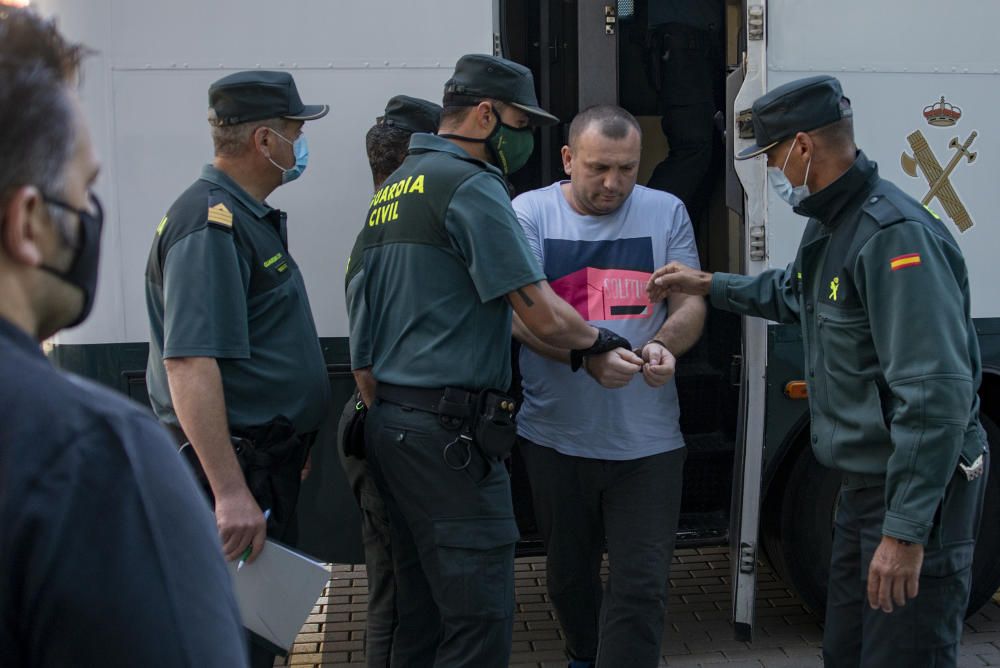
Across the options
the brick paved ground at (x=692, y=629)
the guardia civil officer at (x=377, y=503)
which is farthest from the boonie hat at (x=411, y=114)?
the brick paved ground at (x=692, y=629)

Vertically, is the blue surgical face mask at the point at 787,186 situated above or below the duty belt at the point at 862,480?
above

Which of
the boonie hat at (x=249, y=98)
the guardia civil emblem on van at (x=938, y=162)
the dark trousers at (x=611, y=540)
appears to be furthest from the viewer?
the guardia civil emblem on van at (x=938, y=162)

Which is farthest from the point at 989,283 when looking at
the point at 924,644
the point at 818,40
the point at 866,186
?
the point at 924,644

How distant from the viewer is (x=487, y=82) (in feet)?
8.64

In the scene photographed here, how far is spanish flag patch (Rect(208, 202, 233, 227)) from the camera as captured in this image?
7.88ft

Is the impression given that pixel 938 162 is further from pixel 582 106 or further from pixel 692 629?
pixel 692 629

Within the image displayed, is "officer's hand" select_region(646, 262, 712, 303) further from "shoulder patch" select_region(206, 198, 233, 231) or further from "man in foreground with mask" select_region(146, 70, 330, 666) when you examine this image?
"shoulder patch" select_region(206, 198, 233, 231)

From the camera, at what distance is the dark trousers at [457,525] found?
2.47 m

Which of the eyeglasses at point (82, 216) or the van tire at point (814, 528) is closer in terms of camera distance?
the eyeglasses at point (82, 216)

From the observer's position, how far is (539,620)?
411cm

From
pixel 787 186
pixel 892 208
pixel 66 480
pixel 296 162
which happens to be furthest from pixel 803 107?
pixel 66 480

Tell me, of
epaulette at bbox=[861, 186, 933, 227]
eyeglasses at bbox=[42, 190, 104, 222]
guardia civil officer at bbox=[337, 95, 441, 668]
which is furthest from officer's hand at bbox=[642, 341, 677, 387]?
eyeglasses at bbox=[42, 190, 104, 222]

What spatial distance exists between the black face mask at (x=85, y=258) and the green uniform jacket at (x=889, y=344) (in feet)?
5.92

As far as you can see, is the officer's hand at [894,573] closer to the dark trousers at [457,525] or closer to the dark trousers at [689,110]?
the dark trousers at [457,525]
